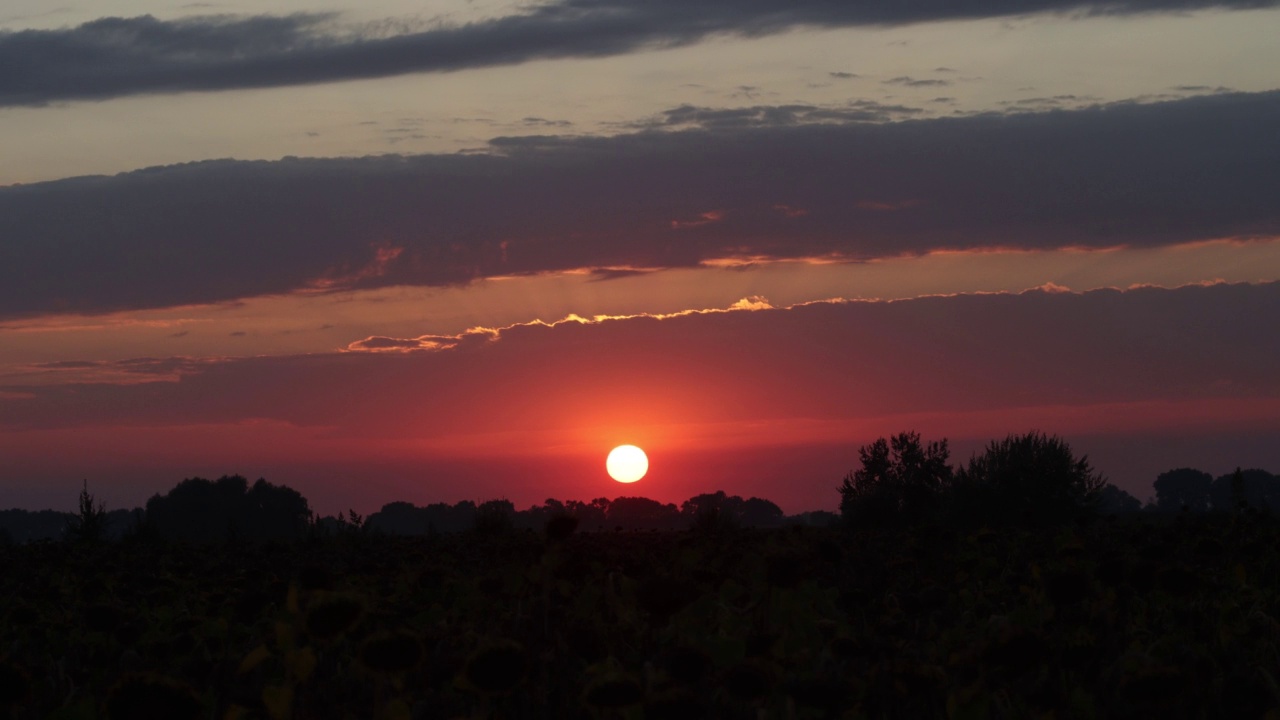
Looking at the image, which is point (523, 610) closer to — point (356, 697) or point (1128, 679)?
point (356, 697)

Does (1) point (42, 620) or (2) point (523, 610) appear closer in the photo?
(2) point (523, 610)

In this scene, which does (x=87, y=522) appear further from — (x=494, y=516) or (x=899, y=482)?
(x=899, y=482)

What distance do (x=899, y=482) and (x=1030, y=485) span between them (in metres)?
9.38

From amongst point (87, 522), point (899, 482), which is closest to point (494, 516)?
point (87, 522)

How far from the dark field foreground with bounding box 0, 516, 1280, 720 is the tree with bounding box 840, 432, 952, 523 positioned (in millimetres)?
37119

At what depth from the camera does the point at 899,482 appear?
173 feet

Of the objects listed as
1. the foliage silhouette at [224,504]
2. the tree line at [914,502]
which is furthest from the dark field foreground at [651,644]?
the foliage silhouette at [224,504]

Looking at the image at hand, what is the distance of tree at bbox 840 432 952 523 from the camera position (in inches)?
2013

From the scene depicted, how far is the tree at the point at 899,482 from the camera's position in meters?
51.1

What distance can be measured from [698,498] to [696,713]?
28264mm

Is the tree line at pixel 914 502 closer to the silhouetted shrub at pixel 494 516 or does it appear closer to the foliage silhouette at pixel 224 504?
the silhouetted shrub at pixel 494 516

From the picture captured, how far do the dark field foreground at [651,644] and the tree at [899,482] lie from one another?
37.1 metres

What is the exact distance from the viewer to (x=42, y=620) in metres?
10.2

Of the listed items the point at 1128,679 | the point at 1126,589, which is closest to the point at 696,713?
the point at 1128,679
